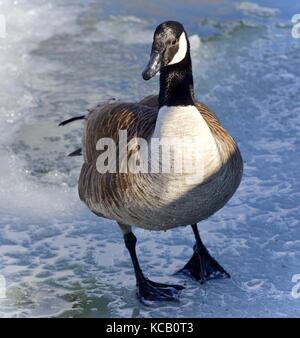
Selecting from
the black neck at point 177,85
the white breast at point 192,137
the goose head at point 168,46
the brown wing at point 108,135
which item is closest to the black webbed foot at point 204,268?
the brown wing at point 108,135

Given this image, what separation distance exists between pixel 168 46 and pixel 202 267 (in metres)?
1.27

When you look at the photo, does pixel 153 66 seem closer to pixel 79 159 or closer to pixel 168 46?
pixel 168 46

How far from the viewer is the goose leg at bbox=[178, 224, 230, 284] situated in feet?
15.5

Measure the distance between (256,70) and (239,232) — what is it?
260 cm

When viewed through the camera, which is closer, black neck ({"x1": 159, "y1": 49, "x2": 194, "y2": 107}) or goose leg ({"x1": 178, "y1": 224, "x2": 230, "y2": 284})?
black neck ({"x1": 159, "y1": 49, "x2": 194, "y2": 107})

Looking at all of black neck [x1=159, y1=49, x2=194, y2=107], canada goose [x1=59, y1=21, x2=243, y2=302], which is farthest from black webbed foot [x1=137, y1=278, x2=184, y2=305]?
black neck [x1=159, y1=49, x2=194, y2=107]

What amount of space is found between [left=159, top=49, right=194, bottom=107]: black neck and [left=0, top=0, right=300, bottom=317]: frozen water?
3.54 feet

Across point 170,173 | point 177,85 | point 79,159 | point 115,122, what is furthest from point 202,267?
point 79,159

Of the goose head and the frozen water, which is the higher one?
the goose head

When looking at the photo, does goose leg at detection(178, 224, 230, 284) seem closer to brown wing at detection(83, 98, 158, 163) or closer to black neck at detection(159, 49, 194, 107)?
A: brown wing at detection(83, 98, 158, 163)

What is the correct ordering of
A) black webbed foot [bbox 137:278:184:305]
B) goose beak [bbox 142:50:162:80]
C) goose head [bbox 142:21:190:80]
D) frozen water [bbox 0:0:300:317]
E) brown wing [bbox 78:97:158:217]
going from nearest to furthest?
goose beak [bbox 142:50:162:80]
goose head [bbox 142:21:190:80]
brown wing [bbox 78:97:158:217]
black webbed foot [bbox 137:278:184:305]
frozen water [bbox 0:0:300:317]

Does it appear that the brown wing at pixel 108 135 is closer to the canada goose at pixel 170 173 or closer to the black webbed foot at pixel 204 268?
the canada goose at pixel 170 173
